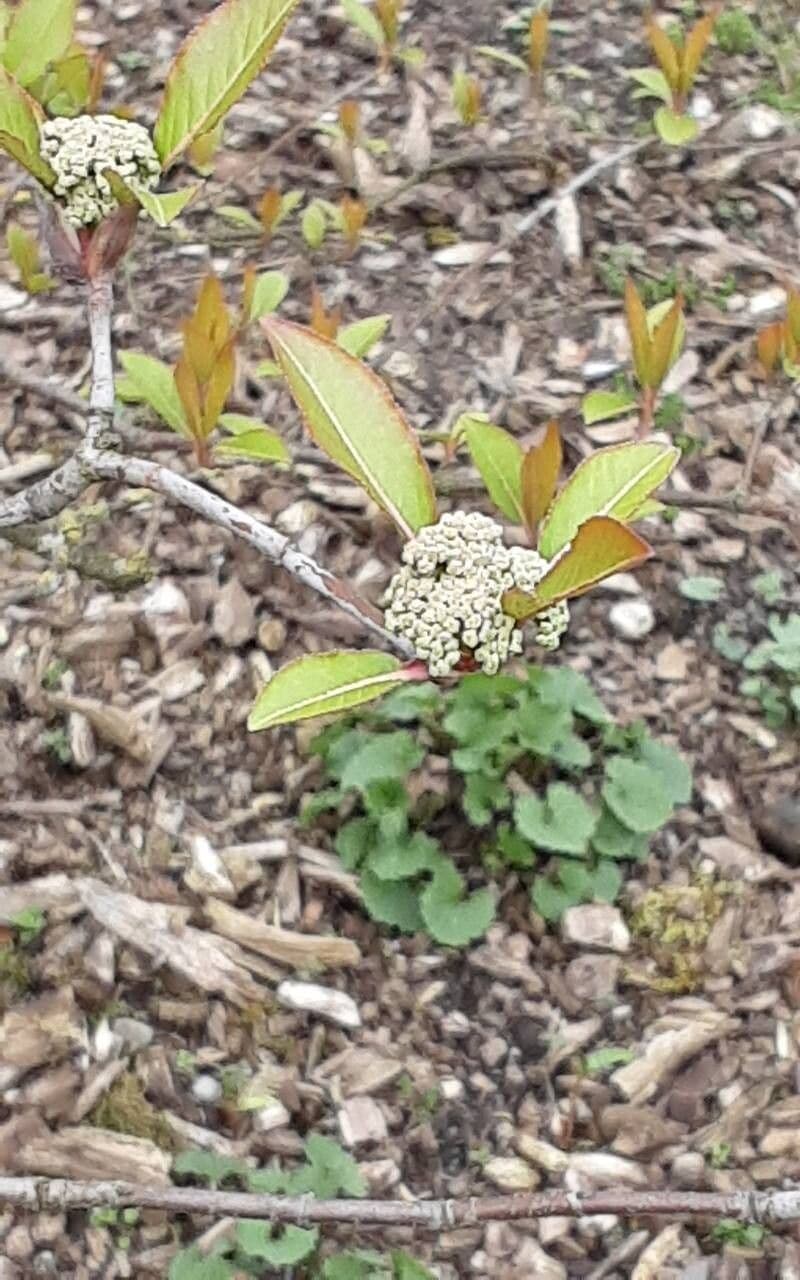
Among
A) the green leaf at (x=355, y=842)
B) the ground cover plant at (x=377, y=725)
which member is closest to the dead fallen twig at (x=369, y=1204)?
the ground cover plant at (x=377, y=725)

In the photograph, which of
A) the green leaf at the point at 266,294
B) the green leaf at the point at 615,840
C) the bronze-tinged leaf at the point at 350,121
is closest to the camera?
the green leaf at the point at 615,840

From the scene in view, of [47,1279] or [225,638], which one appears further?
[225,638]

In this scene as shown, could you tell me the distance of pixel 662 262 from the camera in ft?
7.95

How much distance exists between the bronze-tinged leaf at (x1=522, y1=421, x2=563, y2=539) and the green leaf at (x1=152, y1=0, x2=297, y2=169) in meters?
0.44

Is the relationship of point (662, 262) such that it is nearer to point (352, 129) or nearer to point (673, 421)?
point (673, 421)

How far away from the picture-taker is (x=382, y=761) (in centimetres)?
176

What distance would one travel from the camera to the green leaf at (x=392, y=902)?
174 centimetres

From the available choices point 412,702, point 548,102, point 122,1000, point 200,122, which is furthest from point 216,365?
→ point 548,102

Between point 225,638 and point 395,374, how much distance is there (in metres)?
0.54

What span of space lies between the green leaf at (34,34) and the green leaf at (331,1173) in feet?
3.88

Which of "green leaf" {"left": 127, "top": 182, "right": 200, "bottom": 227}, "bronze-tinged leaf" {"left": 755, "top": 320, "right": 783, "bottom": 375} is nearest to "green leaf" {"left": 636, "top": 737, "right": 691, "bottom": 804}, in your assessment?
"bronze-tinged leaf" {"left": 755, "top": 320, "right": 783, "bottom": 375}

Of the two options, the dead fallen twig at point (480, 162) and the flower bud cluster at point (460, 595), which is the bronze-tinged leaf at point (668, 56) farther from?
the flower bud cluster at point (460, 595)

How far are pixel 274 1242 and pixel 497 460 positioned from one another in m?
0.85

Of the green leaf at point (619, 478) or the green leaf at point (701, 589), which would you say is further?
the green leaf at point (701, 589)
